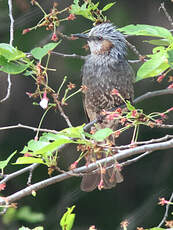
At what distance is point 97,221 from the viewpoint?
Answer: 5.52 m

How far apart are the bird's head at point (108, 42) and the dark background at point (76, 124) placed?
78 centimetres

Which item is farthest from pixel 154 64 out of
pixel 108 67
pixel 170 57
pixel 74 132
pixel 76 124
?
pixel 76 124

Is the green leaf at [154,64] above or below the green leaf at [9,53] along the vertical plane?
below

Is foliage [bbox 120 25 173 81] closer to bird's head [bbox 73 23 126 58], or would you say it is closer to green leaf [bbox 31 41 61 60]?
green leaf [bbox 31 41 61 60]

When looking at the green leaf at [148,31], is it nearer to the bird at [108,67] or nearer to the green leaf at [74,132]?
the green leaf at [74,132]

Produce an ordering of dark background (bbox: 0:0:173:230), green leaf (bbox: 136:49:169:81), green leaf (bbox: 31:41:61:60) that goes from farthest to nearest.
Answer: dark background (bbox: 0:0:173:230)
green leaf (bbox: 31:41:61:60)
green leaf (bbox: 136:49:169:81)

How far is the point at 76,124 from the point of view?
18.2ft

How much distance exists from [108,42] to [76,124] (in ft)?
4.26

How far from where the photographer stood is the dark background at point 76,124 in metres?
5.24

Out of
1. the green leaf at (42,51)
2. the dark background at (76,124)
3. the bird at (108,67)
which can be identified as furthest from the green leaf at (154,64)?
the dark background at (76,124)

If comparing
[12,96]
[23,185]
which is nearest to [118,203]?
[23,185]

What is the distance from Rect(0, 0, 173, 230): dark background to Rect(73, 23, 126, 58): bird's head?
78cm

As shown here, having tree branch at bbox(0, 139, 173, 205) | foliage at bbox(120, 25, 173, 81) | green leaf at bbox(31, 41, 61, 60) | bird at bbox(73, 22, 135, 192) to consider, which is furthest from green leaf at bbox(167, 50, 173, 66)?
bird at bbox(73, 22, 135, 192)

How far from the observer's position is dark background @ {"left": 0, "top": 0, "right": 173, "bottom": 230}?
5.24 meters
